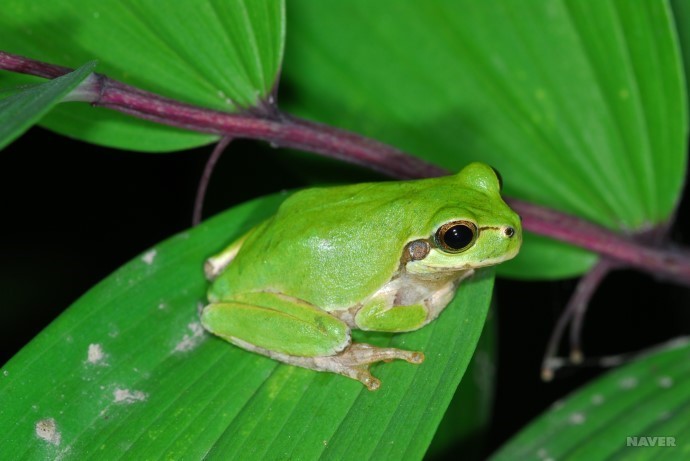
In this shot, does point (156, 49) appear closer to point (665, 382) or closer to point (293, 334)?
point (293, 334)

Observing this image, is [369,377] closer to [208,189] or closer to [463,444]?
[463,444]

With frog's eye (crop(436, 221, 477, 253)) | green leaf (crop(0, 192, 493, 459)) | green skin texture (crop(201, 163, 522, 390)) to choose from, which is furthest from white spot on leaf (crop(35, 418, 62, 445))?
frog's eye (crop(436, 221, 477, 253))

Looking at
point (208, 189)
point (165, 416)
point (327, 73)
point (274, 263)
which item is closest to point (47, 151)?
point (208, 189)

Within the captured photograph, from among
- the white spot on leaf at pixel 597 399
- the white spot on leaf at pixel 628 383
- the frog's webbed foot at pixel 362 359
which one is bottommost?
the white spot on leaf at pixel 628 383

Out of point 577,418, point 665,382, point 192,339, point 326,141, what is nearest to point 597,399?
point 577,418

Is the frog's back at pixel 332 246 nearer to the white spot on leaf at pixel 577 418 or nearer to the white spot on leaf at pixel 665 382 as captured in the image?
the white spot on leaf at pixel 577 418

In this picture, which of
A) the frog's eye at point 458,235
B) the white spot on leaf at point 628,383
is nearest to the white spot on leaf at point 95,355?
the frog's eye at point 458,235
